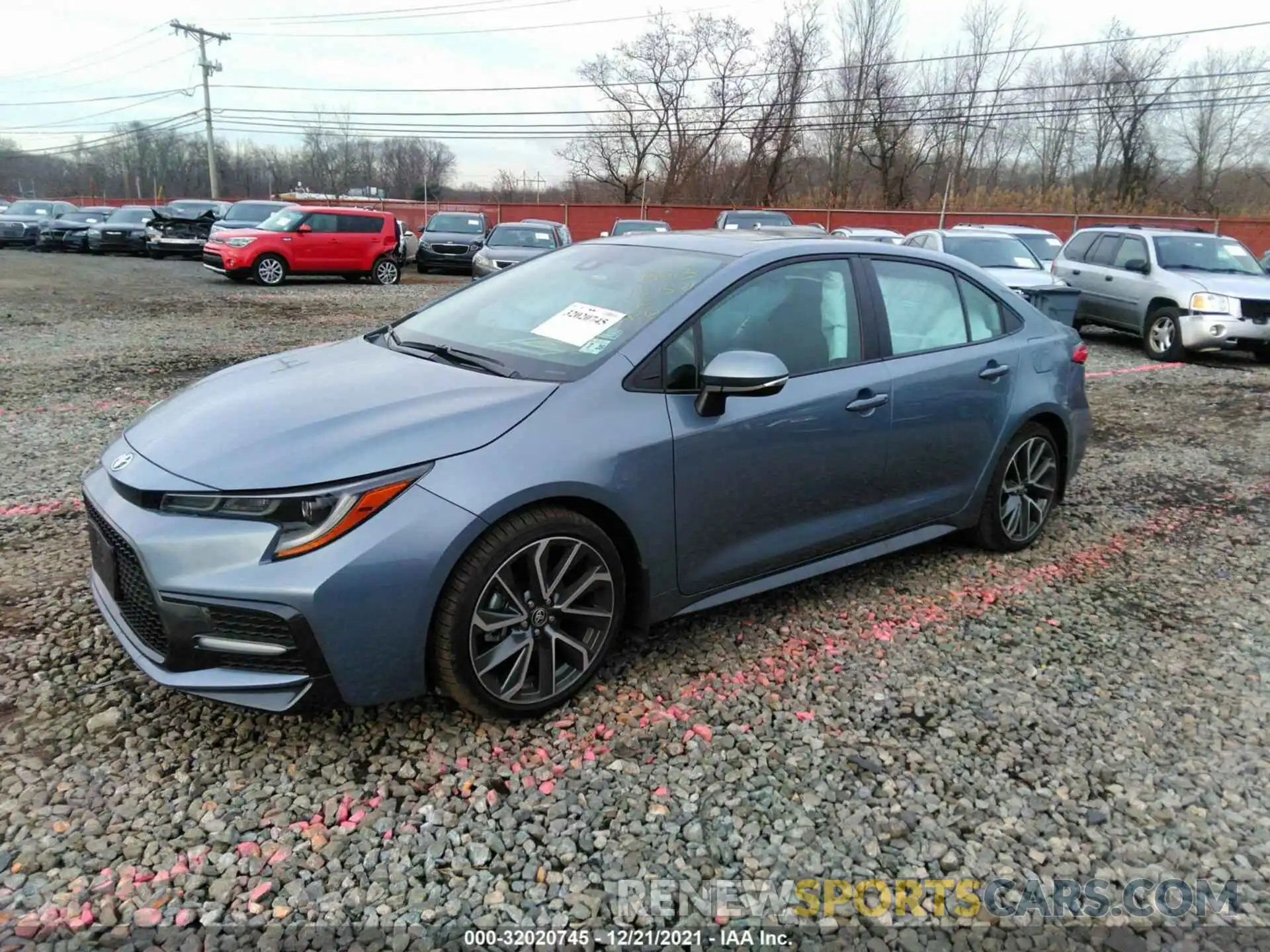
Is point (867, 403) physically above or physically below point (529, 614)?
above

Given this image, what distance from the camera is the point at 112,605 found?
2713 millimetres

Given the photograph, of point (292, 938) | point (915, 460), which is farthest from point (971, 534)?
point (292, 938)

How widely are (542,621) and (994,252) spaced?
436 inches

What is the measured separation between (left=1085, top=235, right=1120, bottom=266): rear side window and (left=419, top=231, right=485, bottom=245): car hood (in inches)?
578

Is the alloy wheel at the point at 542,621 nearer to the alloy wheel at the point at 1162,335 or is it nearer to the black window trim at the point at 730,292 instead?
the black window trim at the point at 730,292

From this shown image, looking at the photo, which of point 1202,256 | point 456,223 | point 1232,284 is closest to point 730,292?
point 1232,284

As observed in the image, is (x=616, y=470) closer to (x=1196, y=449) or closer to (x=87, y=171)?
(x=1196, y=449)

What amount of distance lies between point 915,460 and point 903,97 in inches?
1806

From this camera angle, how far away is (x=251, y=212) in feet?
72.1

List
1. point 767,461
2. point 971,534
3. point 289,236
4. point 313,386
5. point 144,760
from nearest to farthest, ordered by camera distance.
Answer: point 144,760, point 313,386, point 767,461, point 971,534, point 289,236

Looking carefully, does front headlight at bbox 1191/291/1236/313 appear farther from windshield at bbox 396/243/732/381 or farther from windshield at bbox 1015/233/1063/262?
windshield at bbox 396/243/732/381

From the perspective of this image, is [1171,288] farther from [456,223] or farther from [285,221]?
[456,223]

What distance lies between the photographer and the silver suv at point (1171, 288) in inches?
421

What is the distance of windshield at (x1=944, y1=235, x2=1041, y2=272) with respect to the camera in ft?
38.1
